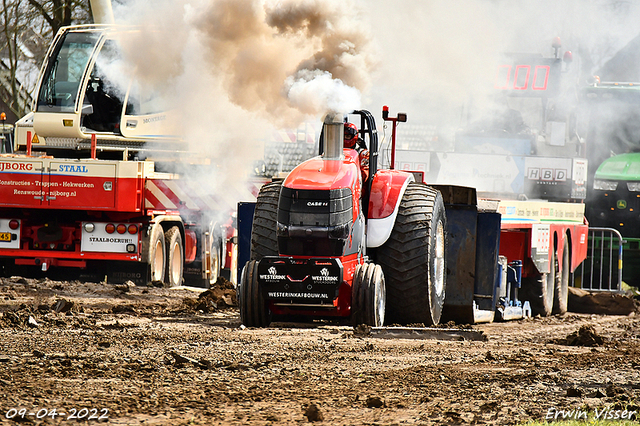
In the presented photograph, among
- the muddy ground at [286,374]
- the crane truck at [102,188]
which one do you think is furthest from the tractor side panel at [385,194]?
the crane truck at [102,188]

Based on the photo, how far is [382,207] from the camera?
8766mm

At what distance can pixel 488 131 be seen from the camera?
16172 mm

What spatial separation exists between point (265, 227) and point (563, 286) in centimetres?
714

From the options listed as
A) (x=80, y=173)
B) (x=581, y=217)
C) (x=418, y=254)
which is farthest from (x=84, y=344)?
(x=581, y=217)

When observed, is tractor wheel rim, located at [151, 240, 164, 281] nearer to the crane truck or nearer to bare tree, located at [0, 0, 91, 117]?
the crane truck

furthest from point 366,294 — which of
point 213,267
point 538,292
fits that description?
point 213,267

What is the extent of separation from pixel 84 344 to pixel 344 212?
249cm

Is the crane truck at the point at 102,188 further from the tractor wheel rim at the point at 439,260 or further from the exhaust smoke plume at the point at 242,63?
the tractor wheel rim at the point at 439,260

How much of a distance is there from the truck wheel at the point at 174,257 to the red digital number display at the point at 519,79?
6219mm

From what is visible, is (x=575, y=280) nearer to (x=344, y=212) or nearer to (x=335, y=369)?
(x=344, y=212)

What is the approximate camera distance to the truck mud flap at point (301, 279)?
793cm

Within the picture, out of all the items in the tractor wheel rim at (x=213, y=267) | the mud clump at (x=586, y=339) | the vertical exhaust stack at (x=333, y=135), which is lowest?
the mud clump at (x=586, y=339)

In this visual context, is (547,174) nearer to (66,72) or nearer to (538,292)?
(538,292)

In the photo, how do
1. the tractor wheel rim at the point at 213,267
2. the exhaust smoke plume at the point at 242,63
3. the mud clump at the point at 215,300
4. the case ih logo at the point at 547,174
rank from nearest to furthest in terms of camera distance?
the exhaust smoke plume at the point at 242,63 < the mud clump at the point at 215,300 < the tractor wheel rim at the point at 213,267 < the case ih logo at the point at 547,174
